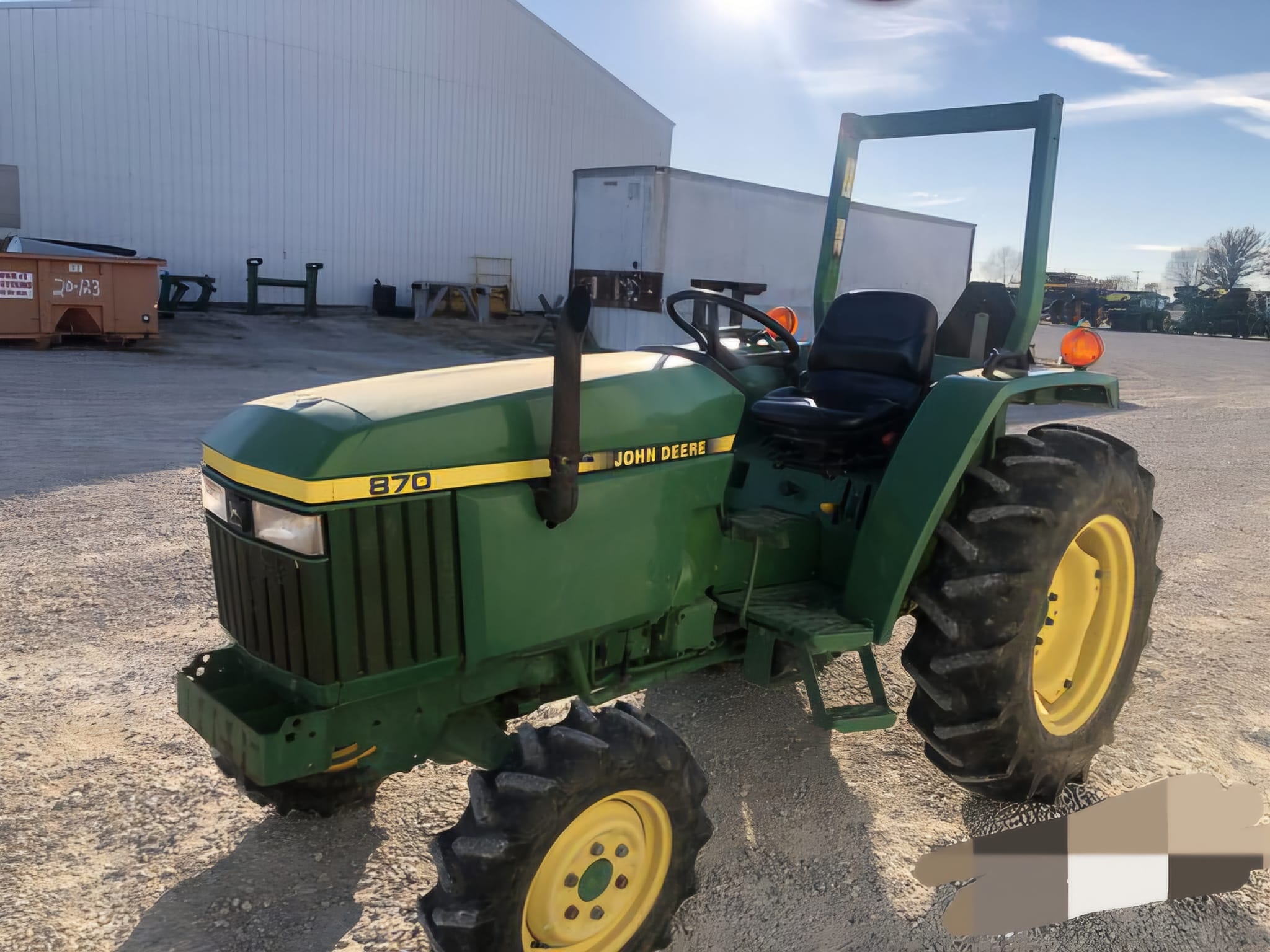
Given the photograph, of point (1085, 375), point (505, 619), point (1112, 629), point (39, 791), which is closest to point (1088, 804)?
point (1112, 629)

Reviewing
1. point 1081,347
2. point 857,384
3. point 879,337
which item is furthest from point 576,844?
point 1081,347

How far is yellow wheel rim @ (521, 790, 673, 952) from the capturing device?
2.16m

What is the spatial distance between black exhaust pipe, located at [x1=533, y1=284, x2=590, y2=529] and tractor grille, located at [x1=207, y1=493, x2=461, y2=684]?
242 millimetres

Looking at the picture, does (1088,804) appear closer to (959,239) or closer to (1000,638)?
(1000,638)

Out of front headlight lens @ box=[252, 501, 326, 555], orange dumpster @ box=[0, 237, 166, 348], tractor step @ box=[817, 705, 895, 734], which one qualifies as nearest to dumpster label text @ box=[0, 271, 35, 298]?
orange dumpster @ box=[0, 237, 166, 348]

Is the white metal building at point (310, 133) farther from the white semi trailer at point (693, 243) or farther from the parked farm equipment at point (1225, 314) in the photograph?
the parked farm equipment at point (1225, 314)

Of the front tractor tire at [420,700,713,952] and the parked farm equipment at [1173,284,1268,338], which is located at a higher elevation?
the parked farm equipment at [1173,284,1268,338]

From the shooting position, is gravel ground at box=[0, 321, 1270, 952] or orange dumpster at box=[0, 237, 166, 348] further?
orange dumpster at box=[0, 237, 166, 348]

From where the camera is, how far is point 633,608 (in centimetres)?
261

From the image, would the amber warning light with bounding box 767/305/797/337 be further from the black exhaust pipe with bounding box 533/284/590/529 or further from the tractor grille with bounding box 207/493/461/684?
the tractor grille with bounding box 207/493/461/684

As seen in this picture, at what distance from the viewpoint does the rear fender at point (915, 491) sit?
2.77 m

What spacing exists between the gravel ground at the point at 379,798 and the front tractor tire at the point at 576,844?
0.25m

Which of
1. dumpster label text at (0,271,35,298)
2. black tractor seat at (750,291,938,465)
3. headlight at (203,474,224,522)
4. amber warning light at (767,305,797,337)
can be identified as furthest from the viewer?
dumpster label text at (0,271,35,298)

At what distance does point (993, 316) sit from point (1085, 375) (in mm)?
408
